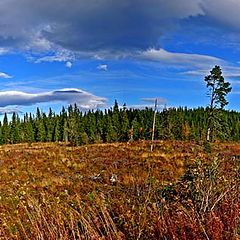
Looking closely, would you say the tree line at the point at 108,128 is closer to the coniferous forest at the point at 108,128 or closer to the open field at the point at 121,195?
the coniferous forest at the point at 108,128

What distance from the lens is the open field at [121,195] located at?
445 cm

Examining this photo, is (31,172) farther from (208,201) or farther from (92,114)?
(92,114)

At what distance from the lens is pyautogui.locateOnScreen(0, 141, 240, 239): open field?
445 centimetres

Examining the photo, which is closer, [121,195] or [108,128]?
[121,195]

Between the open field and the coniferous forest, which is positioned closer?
the open field

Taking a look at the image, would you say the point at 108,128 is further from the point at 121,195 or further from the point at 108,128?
the point at 121,195

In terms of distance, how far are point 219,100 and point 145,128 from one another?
1826 inches

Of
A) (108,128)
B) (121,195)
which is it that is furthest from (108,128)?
(121,195)

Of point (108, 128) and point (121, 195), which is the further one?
point (108, 128)

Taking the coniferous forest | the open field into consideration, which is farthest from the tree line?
the open field

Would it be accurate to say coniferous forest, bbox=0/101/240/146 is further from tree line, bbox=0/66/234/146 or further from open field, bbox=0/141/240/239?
open field, bbox=0/141/240/239

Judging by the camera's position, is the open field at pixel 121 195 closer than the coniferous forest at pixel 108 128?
Yes

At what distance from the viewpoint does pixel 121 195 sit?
38.3ft

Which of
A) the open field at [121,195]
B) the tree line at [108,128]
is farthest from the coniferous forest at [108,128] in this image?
the open field at [121,195]
